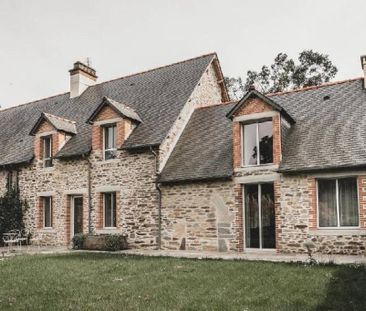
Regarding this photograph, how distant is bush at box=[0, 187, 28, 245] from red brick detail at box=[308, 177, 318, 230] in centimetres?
1363

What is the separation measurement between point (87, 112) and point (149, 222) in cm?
823

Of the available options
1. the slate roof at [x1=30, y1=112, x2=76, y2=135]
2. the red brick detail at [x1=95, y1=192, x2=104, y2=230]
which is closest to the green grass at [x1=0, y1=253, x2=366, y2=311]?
the red brick detail at [x1=95, y1=192, x2=104, y2=230]

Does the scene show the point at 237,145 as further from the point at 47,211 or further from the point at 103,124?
the point at 47,211

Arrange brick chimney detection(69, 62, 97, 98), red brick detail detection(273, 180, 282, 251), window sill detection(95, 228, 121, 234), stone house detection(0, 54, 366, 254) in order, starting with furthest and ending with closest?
1. brick chimney detection(69, 62, 97, 98)
2. window sill detection(95, 228, 121, 234)
3. red brick detail detection(273, 180, 282, 251)
4. stone house detection(0, 54, 366, 254)

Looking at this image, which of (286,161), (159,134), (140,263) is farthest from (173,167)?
(140,263)

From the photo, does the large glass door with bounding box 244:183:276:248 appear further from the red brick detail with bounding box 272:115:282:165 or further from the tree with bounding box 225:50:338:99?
the tree with bounding box 225:50:338:99

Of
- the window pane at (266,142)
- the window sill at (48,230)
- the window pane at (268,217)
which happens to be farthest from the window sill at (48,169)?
the window pane at (268,217)

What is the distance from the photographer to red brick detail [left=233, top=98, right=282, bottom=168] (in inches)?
591

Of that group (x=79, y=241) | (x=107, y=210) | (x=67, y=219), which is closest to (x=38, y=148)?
(x=67, y=219)

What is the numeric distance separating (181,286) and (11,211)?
14383 millimetres

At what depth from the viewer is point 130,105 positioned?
21.3 m

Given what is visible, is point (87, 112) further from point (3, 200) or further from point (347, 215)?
point (347, 215)

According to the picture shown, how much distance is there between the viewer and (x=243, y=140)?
15930 mm

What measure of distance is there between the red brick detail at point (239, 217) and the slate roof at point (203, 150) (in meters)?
0.63
